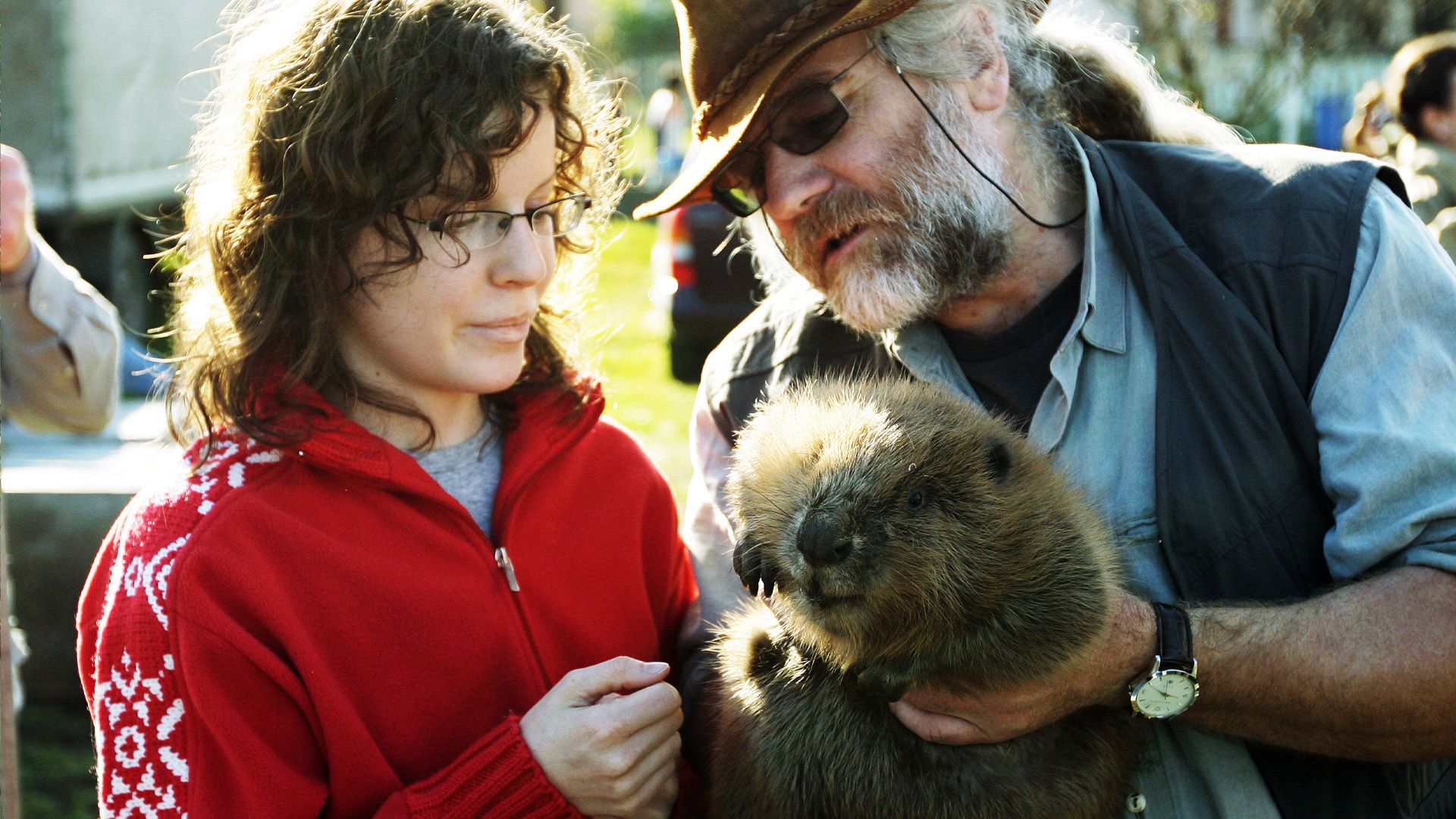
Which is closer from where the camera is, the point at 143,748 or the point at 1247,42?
the point at 143,748

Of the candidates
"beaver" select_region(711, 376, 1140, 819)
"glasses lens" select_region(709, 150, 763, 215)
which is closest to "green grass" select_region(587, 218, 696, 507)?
"glasses lens" select_region(709, 150, 763, 215)

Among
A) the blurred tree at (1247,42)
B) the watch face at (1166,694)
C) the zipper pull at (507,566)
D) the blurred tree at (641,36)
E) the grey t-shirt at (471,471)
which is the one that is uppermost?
the grey t-shirt at (471,471)

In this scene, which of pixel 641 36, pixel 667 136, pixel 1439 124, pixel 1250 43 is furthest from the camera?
pixel 641 36

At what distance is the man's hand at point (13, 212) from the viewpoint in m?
2.84

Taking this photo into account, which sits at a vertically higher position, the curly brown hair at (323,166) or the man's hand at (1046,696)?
the curly brown hair at (323,166)

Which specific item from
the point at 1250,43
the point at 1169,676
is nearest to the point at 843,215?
the point at 1169,676

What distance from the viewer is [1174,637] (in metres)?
2.01

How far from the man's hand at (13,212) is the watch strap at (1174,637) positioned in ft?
8.87

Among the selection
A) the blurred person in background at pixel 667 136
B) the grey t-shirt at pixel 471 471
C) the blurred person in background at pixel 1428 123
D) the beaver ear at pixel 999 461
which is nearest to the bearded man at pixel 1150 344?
the beaver ear at pixel 999 461

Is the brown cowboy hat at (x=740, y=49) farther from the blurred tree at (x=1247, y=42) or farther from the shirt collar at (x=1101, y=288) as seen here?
the blurred tree at (x=1247, y=42)

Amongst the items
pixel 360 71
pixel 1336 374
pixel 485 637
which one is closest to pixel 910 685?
pixel 485 637

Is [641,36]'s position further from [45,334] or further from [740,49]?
[740,49]

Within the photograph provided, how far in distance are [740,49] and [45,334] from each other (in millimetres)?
1932

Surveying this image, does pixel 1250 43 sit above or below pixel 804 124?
below
